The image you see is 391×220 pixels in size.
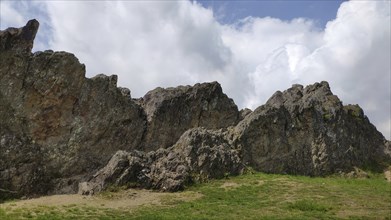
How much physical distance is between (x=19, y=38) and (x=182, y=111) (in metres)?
24.9

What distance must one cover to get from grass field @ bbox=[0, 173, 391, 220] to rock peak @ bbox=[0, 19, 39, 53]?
21458 mm

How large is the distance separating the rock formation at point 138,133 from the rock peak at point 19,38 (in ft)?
0.42

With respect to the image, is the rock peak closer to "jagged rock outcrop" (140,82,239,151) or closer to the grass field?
"jagged rock outcrop" (140,82,239,151)

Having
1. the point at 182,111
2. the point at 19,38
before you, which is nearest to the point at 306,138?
the point at 182,111

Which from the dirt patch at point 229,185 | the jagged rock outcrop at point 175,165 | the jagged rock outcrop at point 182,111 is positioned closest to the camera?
the jagged rock outcrop at point 175,165

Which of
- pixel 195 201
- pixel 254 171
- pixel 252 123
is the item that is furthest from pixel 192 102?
pixel 195 201

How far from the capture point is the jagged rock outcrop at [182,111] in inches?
2571

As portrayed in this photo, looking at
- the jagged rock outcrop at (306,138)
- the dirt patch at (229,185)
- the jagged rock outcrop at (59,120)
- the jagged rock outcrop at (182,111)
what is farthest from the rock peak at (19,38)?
the dirt patch at (229,185)

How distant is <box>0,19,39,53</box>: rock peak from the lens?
56.9 metres

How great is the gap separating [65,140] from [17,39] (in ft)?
47.3

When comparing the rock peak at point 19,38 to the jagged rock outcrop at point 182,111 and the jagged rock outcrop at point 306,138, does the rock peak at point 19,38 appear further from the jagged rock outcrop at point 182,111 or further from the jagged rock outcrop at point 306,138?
the jagged rock outcrop at point 306,138

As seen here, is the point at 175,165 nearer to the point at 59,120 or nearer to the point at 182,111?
the point at 182,111

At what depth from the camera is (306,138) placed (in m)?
67.1

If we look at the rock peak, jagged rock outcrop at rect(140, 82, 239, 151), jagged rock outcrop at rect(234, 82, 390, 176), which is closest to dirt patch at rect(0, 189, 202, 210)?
jagged rock outcrop at rect(140, 82, 239, 151)
